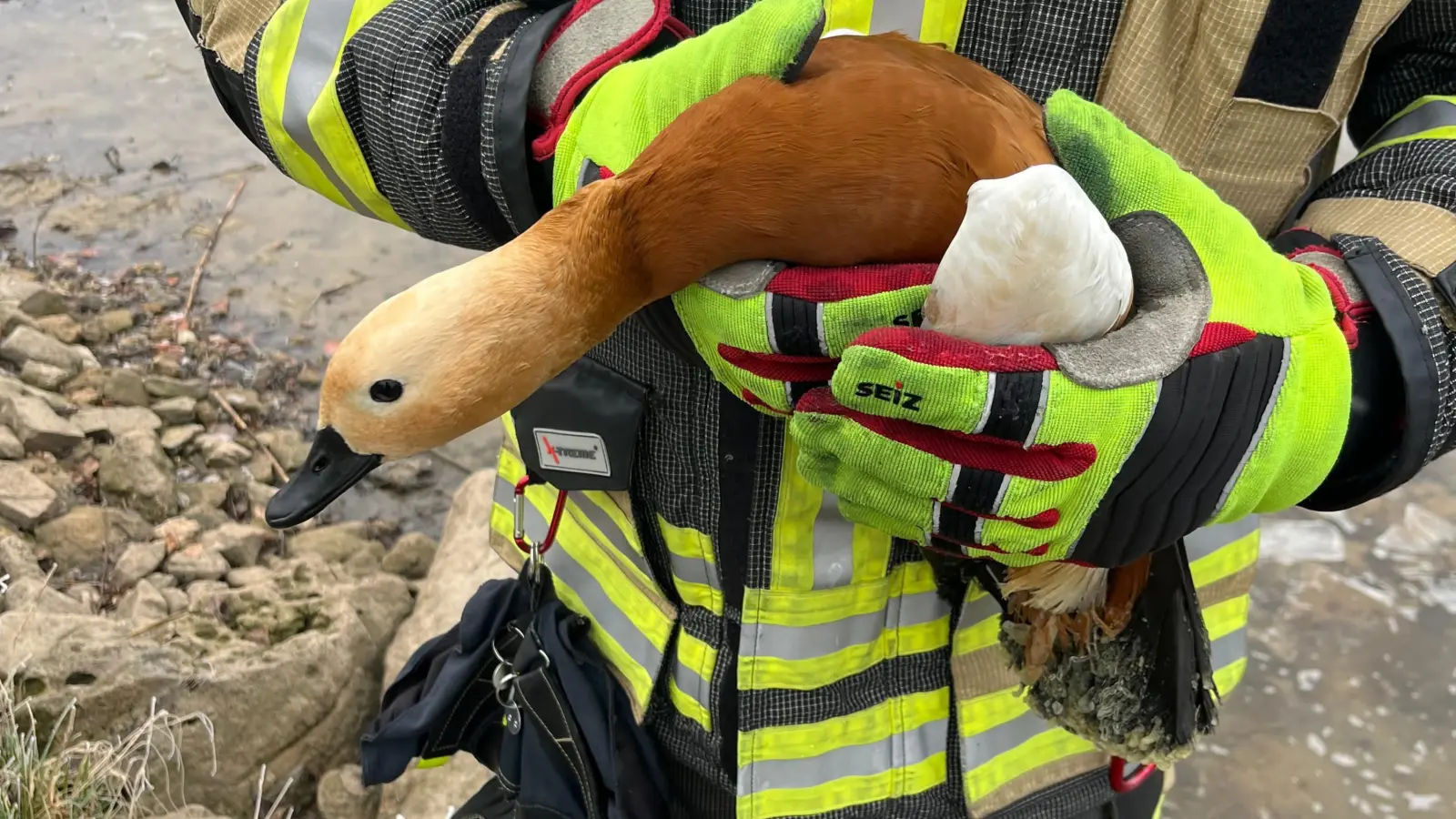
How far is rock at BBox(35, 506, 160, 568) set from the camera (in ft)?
8.54

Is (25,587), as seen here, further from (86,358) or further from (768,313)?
(768,313)

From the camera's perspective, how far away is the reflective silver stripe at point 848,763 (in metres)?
1.17

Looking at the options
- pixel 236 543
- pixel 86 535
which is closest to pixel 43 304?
pixel 86 535

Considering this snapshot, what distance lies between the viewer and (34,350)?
3.32 m

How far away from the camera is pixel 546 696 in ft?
4.20

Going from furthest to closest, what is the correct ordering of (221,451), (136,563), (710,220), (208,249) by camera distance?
1. (208,249)
2. (221,451)
3. (136,563)
4. (710,220)

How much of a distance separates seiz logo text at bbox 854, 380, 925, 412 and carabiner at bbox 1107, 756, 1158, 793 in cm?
72

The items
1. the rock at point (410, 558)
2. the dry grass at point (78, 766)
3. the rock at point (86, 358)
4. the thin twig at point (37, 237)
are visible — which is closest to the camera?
the dry grass at point (78, 766)

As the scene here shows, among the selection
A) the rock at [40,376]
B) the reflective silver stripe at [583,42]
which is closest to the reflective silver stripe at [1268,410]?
the reflective silver stripe at [583,42]

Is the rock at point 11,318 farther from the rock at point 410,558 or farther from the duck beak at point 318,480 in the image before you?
the duck beak at point 318,480

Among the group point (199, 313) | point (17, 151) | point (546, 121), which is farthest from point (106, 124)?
point (546, 121)

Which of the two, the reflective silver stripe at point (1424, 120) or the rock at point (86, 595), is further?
the rock at point (86, 595)

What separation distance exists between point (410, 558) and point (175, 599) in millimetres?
603

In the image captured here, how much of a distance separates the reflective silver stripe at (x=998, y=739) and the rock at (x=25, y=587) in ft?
5.83
